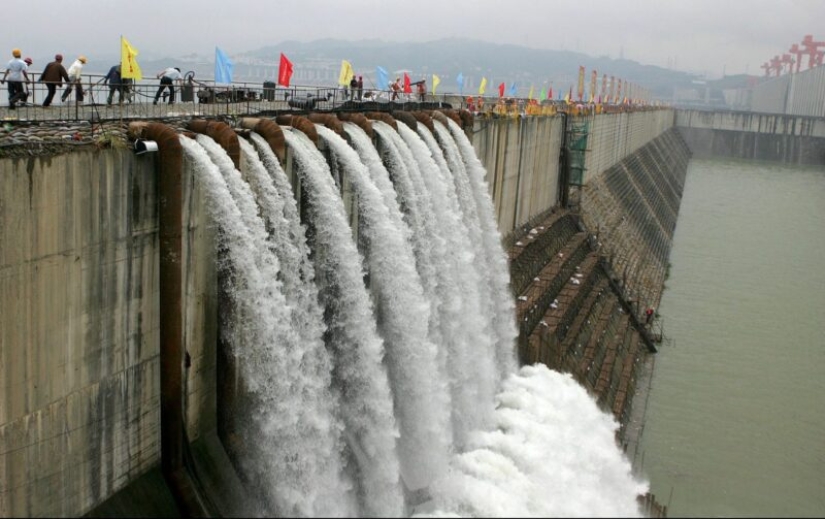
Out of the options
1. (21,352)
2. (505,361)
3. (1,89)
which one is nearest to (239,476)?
(21,352)

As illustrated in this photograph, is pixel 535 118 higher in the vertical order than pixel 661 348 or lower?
higher

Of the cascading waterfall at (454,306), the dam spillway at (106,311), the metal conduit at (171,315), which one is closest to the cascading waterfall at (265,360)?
the dam spillway at (106,311)

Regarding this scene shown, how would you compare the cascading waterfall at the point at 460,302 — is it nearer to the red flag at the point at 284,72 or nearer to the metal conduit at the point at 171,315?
the red flag at the point at 284,72

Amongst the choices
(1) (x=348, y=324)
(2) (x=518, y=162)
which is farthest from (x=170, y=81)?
(2) (x=518, y=162)

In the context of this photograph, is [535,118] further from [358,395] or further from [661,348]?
[358,395]

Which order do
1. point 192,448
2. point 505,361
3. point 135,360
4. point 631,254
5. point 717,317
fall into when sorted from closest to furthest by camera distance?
point 135,360, point 192,448, point 505,361, point 717,317, point 631,254

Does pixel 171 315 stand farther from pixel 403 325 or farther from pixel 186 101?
pixel 186 101

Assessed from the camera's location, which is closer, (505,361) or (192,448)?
(192,448)
